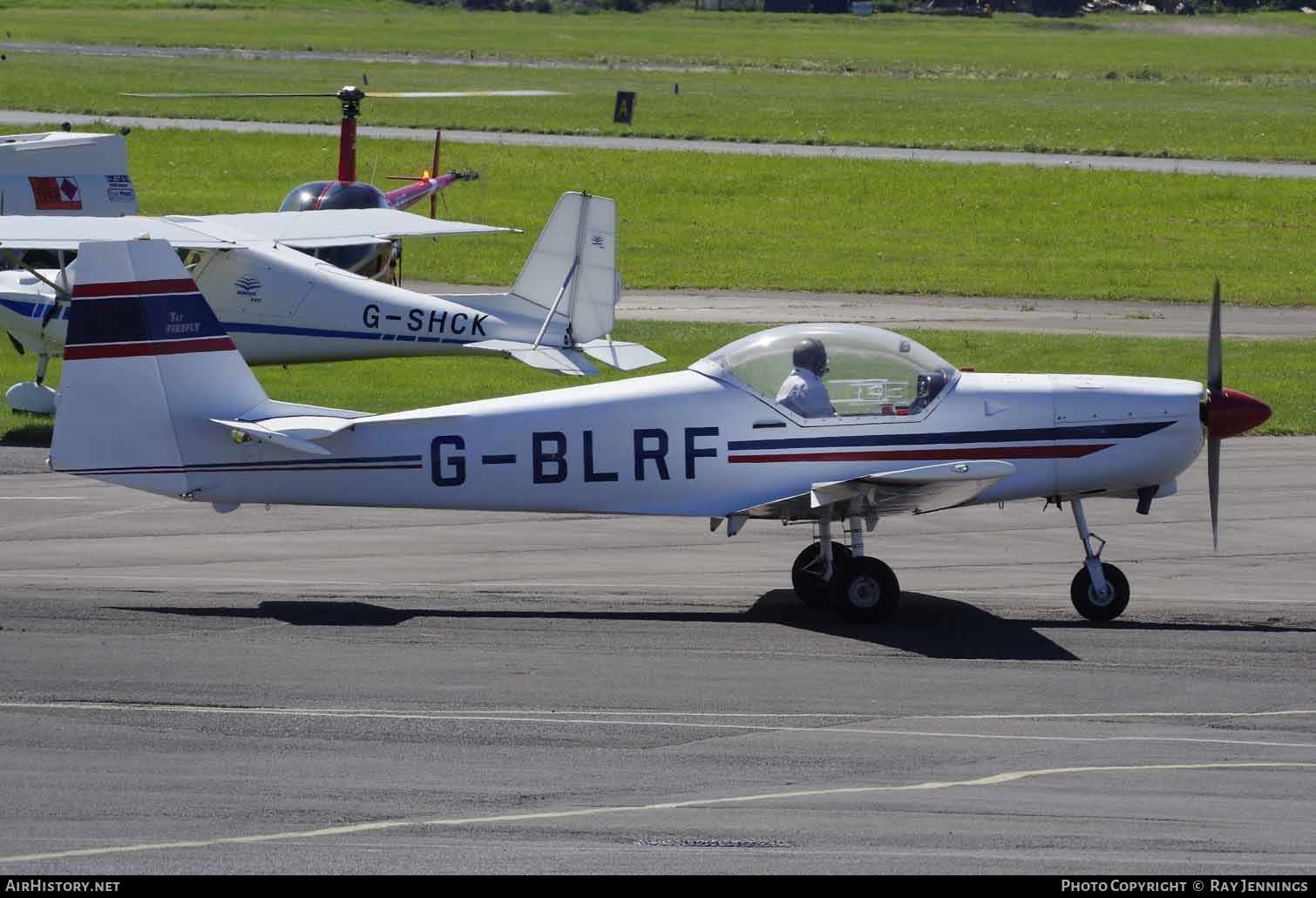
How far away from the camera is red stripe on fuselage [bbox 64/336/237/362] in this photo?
1238cm

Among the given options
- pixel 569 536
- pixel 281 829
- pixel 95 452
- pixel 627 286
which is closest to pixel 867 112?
pixel 627 286

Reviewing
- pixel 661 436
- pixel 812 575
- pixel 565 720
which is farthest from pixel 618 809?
pixel 812 575

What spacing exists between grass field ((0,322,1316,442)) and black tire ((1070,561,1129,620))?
9.11 meters

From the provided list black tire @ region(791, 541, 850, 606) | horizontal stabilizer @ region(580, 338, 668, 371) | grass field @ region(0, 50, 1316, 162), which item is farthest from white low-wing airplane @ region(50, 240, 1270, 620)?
grass field @ region(0, 50, 1316, 162)

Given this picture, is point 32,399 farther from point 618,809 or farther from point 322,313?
point 618,809

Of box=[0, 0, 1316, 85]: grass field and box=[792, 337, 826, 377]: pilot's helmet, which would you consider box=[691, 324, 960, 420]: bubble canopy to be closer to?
box=[792, 337, 826, 377]: pilot's helmet

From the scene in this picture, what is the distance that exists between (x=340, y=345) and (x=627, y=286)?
42.3ft

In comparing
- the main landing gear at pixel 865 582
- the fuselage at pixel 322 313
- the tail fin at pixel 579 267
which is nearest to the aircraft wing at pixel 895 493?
the main landing gear at pixel 865 582

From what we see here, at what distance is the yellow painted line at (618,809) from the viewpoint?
819cm

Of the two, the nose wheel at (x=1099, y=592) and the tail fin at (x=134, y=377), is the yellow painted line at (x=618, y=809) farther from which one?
the tail fin at (x=134, y=377)

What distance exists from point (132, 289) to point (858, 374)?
17.0ft

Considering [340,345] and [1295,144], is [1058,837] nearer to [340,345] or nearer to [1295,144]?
[340,345]

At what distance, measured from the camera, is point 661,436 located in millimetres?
12703

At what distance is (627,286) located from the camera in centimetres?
3403
